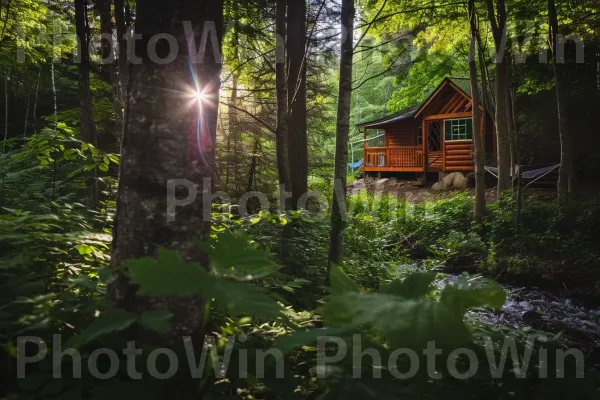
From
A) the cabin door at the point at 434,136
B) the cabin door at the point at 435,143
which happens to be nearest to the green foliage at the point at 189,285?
the cabin door at the point at 435,143

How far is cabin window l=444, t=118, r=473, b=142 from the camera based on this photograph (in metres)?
22.1

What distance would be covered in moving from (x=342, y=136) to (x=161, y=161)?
9.76ft

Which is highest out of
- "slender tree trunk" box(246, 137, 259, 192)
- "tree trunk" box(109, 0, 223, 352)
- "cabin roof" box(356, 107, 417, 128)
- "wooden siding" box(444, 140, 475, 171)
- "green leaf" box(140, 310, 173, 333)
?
"cabin roof" box(356, 107, 417, 128)

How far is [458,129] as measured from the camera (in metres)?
22.6

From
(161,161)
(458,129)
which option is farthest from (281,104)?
(458,129)

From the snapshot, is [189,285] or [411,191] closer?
[189,285]

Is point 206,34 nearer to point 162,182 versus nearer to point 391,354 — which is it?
A: point 162,182

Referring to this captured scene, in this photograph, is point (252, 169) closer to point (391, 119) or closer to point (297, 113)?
point (297, 113)

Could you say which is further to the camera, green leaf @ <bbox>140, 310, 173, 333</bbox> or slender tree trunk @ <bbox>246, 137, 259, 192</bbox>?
slender tree trunk @ <bbox>246, 137, 259, 192</bbox>

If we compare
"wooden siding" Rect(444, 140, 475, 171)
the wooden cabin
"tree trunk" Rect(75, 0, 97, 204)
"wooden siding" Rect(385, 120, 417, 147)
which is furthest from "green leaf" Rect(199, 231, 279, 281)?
"wooden siding" Rect(385, 120, 417, 147)

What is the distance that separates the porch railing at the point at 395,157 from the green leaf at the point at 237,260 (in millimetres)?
22942

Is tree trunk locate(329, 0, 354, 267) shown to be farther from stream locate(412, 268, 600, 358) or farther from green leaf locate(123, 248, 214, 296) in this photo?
green leaf locate(123, 248, 214, 296)

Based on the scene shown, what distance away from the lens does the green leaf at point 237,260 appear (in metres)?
1.13

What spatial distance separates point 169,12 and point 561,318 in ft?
26.8
